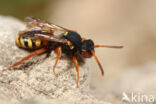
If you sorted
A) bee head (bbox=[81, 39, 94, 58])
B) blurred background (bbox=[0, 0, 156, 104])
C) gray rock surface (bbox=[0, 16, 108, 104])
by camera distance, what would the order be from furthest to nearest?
1. blurred background (bbox=[0, 0, 156, 104])
2. bee head (bbox=[81, 39, 94, 58])
3. gray rock surface (bbox=[0, 16, 108, 104])

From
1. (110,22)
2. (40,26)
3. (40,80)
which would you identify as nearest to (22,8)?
(110,22)

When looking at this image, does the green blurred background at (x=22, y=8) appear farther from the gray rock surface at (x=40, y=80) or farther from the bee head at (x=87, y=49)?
the bee head at (x=87, y=49)

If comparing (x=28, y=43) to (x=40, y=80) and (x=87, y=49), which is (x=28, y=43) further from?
(x=87, y=49)

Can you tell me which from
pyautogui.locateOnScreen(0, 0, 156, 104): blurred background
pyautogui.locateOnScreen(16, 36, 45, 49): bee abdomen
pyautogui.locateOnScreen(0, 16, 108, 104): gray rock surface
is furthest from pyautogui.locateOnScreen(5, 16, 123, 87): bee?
pyautogui.locateOnScreen(0, 0, 156, 104): blurred background

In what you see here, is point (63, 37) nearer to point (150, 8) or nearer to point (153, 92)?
point (153, 92)

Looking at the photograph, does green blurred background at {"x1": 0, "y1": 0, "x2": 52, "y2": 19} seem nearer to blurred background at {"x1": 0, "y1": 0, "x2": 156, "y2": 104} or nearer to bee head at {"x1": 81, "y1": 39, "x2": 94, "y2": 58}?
blurred background at {"x1": 0, "y1": 0, "x2": 156, "y2": 104}

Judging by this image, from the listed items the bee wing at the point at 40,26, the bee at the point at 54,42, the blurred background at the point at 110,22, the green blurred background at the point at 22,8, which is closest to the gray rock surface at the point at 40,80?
the bee at the point at 54,42

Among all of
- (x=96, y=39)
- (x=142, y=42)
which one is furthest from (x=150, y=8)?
(x=96, y=39)
